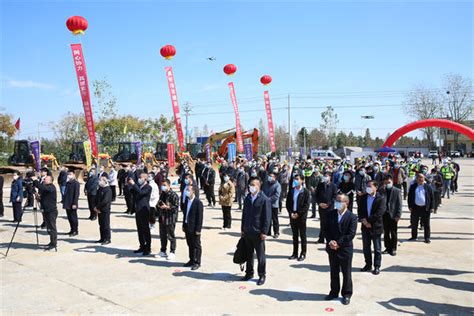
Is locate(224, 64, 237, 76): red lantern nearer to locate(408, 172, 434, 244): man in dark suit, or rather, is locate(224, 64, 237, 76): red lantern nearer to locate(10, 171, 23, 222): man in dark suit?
locate(10, 171, 23, 222): man in dark suit

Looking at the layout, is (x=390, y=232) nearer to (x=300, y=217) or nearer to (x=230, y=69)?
(x=300, y=217)

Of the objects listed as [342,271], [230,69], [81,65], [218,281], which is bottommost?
[218,281]

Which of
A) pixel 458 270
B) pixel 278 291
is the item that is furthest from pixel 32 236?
pixel 458 270

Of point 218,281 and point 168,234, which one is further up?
point 168,234

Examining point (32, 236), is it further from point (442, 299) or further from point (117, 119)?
point (117, 119)

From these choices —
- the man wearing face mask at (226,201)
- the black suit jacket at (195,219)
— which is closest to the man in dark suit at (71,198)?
the man wearing face mask at (226,201)

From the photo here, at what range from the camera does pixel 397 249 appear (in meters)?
8.94

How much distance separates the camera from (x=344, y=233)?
5.92 metres

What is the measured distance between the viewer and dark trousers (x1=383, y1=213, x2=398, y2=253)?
830cm

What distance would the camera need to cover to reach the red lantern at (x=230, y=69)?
1099 inches

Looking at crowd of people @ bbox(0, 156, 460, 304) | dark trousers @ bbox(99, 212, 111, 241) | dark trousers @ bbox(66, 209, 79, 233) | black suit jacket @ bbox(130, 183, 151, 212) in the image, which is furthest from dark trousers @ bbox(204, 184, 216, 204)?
black suit jacket @ bbox(130, 183, 151, 212)

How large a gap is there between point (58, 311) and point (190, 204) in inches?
114

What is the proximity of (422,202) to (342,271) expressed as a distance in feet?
15.2

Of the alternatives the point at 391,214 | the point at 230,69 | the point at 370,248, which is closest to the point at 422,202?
the point at 391,214
